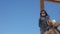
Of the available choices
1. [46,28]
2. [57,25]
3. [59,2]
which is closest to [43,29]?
[46,28]

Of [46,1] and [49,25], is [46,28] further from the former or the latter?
[46,1]

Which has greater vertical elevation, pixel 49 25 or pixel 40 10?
pixel 40 10

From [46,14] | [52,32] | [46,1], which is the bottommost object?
[52,32]

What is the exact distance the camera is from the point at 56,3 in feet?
7.90

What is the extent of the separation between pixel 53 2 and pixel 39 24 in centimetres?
32

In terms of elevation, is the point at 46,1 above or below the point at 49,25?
above

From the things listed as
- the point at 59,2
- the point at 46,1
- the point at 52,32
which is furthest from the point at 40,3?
the point at 52,32

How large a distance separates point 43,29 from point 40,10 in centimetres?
24

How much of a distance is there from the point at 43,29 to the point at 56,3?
35 cm

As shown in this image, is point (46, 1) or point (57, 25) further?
point (46, 1)

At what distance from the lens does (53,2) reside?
242 centimetres

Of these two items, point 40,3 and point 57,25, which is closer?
point 57,25

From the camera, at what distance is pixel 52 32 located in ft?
Result: 7.70

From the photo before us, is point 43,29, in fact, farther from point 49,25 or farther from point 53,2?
point 53,2
